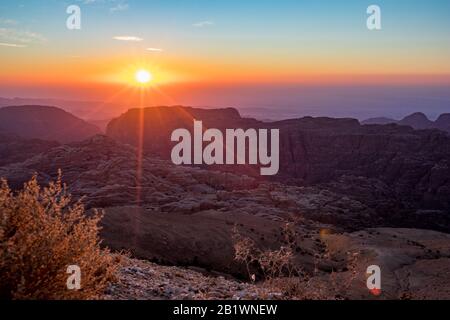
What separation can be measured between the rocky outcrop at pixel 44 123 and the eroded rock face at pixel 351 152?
95.4ft

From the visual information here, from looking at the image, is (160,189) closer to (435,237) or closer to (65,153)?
(65,153)

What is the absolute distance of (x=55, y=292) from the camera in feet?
16.3

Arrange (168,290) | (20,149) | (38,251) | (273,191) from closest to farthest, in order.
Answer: (38,251) < (168,290) < (273,191) < (20,149)

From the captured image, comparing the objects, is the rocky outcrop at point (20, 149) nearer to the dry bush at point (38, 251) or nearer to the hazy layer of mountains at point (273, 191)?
the hazy layer of mountains at point (273, 191)

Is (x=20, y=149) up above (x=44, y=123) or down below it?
below

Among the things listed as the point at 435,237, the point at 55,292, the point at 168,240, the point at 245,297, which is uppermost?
the point at 55,292

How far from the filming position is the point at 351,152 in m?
115

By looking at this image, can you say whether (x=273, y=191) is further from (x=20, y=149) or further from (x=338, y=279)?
(x=20, y=149)

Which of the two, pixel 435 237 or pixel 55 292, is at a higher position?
pixel 55 292

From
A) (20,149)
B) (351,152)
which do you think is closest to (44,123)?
(20,149)

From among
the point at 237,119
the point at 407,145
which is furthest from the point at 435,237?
the point at 237,119

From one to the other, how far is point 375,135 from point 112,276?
118705 millimetres

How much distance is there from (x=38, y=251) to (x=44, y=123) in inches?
6731
